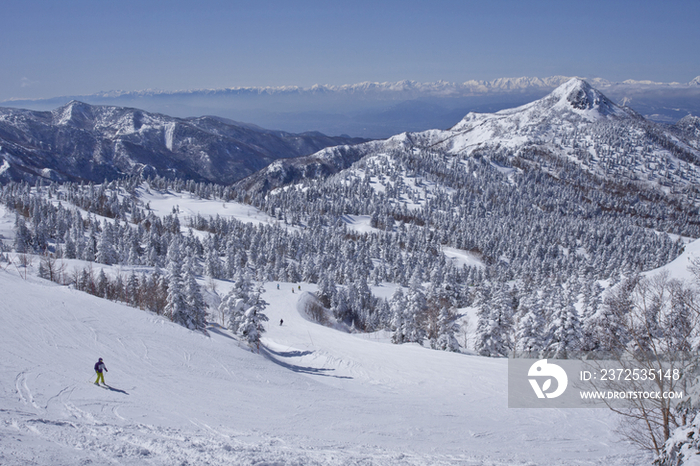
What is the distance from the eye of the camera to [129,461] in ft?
35.0

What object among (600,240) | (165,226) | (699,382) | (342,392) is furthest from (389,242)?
(699,382)

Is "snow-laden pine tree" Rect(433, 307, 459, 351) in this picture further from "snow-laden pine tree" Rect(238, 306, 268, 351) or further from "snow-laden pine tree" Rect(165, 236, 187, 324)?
"snow-laden pine tree" Rect(165, 236, 187, 324)

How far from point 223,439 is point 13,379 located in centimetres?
1049

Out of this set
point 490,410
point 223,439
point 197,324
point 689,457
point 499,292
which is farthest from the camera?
point 499,292

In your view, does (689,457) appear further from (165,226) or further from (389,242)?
(165,226)

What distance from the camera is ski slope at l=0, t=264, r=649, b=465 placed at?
12180 millimetres
